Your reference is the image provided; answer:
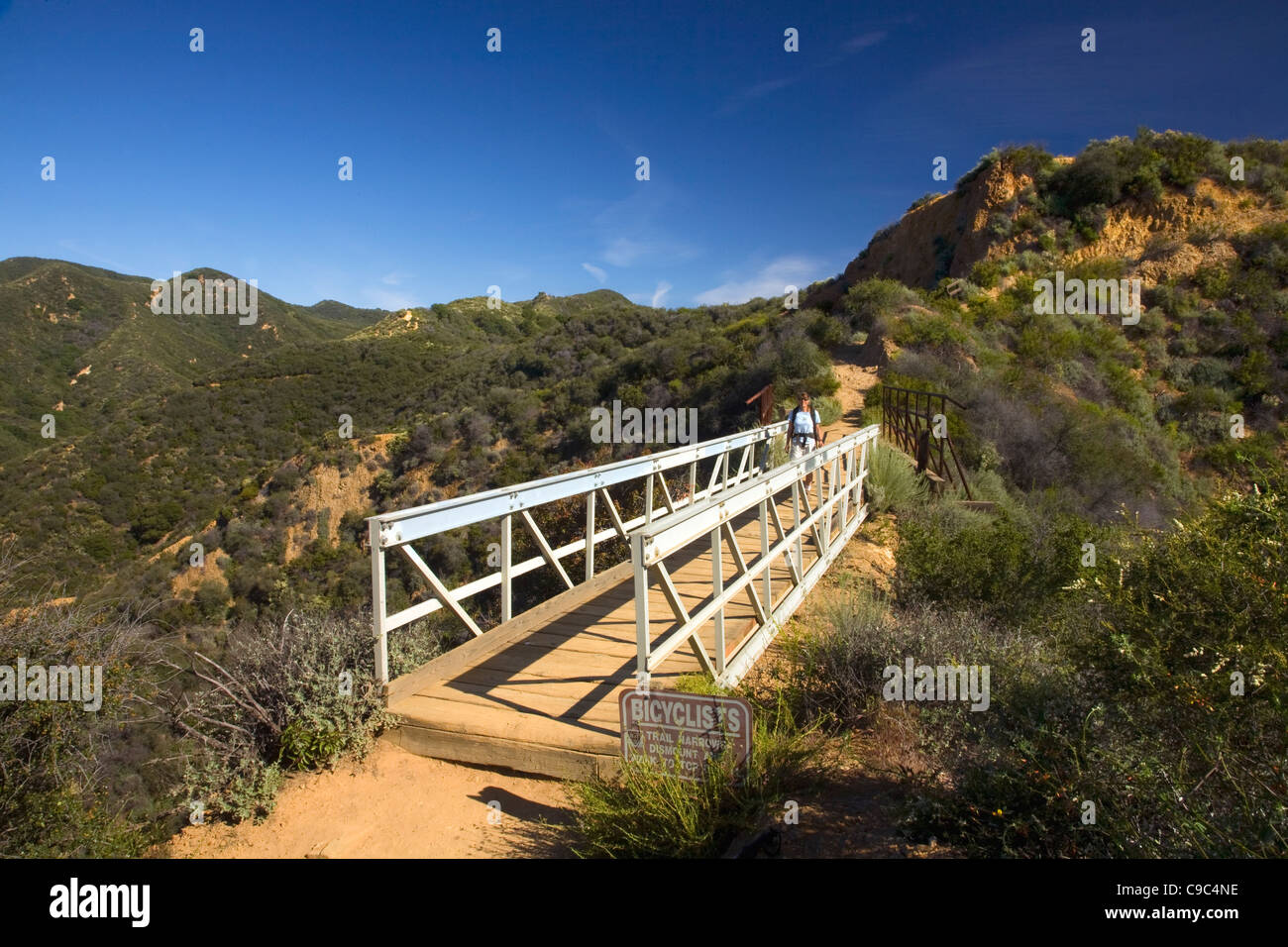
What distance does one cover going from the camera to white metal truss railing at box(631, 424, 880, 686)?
10.4 ft

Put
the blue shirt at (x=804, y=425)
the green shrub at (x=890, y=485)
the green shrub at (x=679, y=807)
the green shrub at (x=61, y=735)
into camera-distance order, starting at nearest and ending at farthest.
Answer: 1. the green shrub at (x=679, y=807)
2. the green shrub at (x=61, y=735)
3. the blue shirt at (x=804, y=425)
4. the green shrub at (x=890, y=485)

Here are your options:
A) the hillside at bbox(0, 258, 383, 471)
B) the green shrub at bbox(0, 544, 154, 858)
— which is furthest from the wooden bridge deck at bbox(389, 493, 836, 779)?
the hillside at bbox(0, 258, 383, 471)

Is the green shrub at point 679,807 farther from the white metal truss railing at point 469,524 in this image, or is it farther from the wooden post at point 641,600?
the white metal truss railing at point 469,524

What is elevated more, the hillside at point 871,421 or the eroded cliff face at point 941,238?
the eroded cliff face at point 941,238

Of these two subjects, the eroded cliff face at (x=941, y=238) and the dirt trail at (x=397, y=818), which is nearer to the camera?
the dirt trail at (x=397, y=818)

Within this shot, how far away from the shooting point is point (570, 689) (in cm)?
409
